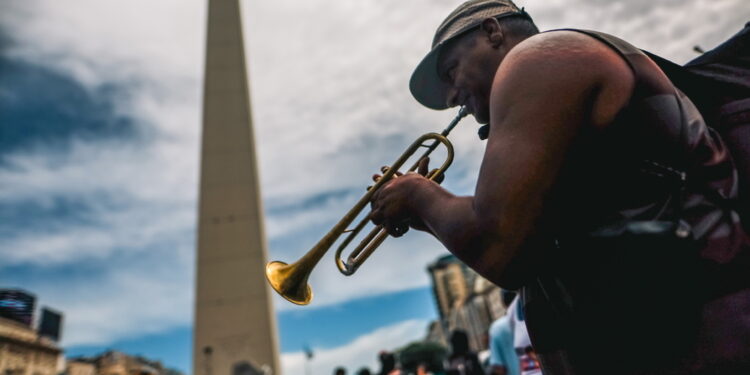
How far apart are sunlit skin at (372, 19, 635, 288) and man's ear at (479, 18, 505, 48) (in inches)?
13.6

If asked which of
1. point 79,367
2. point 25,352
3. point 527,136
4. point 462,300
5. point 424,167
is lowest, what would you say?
point 527,136

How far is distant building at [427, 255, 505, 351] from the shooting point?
51125mm

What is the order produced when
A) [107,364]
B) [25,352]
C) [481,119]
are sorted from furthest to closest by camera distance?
[107,364], [25,352], [481,119]

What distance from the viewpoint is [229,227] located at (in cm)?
1118

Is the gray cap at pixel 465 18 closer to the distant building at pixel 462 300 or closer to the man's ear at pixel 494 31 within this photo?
the man's ear at pixel 494 31

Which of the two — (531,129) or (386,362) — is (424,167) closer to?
(531,129)

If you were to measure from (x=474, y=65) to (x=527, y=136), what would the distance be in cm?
52

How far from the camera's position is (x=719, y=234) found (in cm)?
77

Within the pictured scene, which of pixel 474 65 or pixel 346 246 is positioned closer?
pixel 474 65

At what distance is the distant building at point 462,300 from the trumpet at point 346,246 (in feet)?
164

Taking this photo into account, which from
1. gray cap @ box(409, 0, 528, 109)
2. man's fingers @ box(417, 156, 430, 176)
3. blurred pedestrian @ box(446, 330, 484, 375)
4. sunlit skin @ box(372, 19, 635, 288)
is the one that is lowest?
blurred pedestrian @ box(446, 330, 484, 375)

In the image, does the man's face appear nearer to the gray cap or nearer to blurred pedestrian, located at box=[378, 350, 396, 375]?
the gray cap

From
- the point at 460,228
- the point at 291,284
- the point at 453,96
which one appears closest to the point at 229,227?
the point at 291,284

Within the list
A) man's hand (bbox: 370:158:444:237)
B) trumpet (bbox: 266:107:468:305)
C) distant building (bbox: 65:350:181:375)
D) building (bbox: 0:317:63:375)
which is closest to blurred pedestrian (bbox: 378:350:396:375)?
trumpet (bbox: 266:107:468:305)
